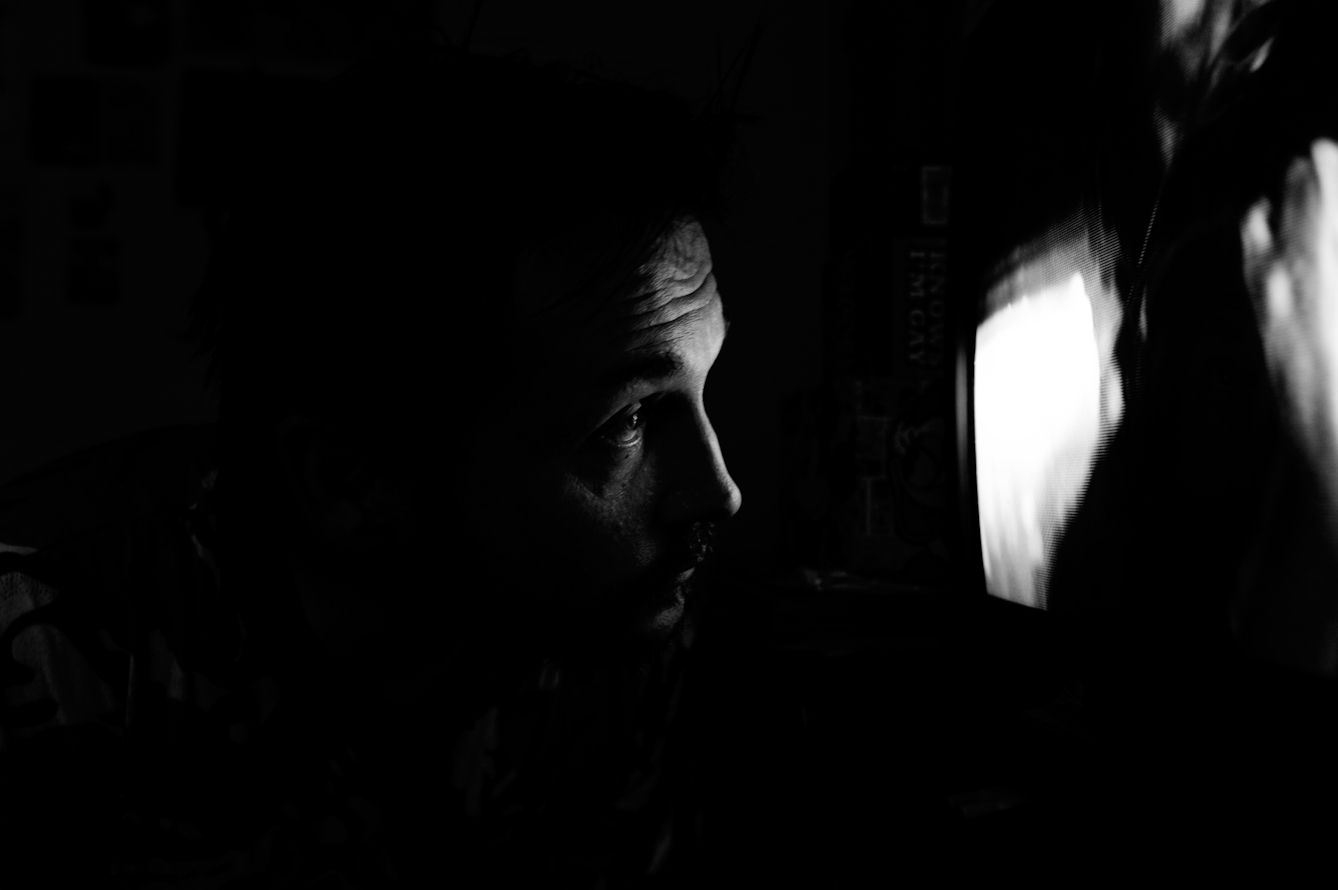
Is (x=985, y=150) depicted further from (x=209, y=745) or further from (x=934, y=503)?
(x=209, y=745)

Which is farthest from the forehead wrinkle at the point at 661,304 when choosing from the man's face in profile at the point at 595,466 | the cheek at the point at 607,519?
the cheek at the point at 607,519

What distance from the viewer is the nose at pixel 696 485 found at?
0.67m

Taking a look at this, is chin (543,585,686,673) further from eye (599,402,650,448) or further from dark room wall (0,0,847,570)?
dark room wall (0,0,847,570)

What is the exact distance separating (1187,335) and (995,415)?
214mm

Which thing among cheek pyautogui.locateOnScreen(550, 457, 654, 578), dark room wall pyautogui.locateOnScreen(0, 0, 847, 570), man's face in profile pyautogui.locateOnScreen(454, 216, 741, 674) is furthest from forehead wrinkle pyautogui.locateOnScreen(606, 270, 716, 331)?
dark room wall pyautogui.locateOnScreen(0, 0, 847, 570)

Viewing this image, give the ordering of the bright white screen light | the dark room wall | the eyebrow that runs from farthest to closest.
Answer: the dark room wall → the eyebrow → the bright white screen light

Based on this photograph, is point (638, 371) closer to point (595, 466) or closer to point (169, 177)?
point (595, 466)

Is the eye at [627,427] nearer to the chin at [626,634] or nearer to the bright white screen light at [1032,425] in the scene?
the chin at [626,634]

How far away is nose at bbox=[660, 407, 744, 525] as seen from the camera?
0.67 meters

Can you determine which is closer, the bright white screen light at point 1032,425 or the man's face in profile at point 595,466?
the bright white screen light at point 1032,425

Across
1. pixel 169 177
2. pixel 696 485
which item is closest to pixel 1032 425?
pixel 696 485

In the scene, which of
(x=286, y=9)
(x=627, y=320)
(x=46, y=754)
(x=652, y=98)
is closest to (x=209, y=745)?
(x=46, y=754)

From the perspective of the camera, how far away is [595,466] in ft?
2.16

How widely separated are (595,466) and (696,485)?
0.08 meters
